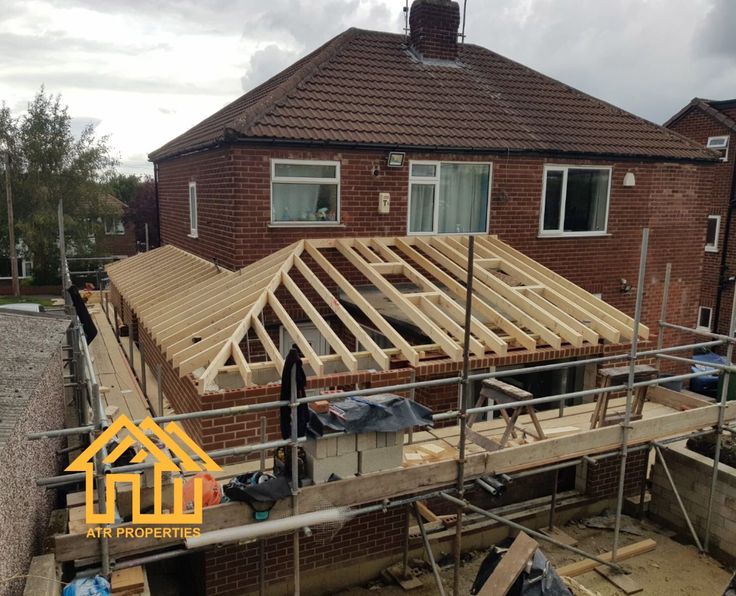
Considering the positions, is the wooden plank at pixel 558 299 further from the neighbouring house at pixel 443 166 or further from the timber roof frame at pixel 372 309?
the neighbouring house at pixel 443 166

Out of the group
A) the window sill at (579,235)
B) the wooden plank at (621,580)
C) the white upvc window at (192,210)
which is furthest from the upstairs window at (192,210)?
the wooden plank at (621,580)

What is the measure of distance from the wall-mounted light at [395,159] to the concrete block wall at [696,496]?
6948 mm

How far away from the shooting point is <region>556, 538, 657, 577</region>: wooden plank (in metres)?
8.39

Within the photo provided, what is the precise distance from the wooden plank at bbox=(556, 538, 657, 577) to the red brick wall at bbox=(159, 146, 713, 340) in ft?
18.4

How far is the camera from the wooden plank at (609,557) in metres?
8.39

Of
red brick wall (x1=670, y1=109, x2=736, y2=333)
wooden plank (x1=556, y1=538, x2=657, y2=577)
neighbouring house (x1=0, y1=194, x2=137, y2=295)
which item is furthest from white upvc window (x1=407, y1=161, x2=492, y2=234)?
neighbouring house (x1=0, y1=194, x2=137, y2=295)

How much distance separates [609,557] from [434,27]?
11.5 metres

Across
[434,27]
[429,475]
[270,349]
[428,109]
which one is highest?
[434,27]

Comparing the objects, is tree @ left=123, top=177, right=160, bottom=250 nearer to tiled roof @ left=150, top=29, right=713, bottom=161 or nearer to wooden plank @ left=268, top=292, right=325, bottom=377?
tiled roof @ left=150, top=29, right=713, bottom=161

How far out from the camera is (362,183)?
1096cm

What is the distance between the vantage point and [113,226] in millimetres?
39500

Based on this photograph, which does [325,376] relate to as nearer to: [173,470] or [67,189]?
[173,470]

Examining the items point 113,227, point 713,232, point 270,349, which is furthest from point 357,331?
point 113,227

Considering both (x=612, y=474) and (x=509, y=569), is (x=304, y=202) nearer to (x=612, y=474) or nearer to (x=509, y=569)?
(x=509, y=569)
